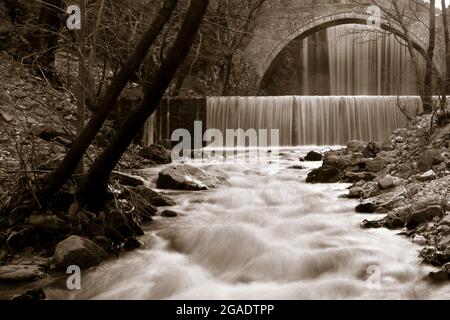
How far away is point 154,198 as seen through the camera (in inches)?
284

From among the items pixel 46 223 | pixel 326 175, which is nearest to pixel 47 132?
pixel 46 223

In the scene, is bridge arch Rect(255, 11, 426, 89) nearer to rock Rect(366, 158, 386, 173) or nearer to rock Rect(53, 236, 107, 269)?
rock Rect(366, 158, 386, 173)

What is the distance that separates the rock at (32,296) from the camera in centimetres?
413

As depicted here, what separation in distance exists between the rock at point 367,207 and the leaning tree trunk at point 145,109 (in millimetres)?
3164

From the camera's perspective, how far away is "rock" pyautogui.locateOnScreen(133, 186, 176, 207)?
7057 mm

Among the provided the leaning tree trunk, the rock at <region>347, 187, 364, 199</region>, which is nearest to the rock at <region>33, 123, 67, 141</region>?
the leaning tree trunk

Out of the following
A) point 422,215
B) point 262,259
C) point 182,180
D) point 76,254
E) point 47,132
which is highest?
point 47,132

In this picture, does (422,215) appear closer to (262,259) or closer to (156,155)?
(262,259)

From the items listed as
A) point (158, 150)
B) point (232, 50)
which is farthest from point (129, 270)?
point (232, 50)

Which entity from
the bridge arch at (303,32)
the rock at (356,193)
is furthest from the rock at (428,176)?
the bridge arch at (303,32)

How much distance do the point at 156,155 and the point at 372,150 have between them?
411cm

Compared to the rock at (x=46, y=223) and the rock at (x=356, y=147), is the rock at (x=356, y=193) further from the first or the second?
the rock at (x=46, y=223)
